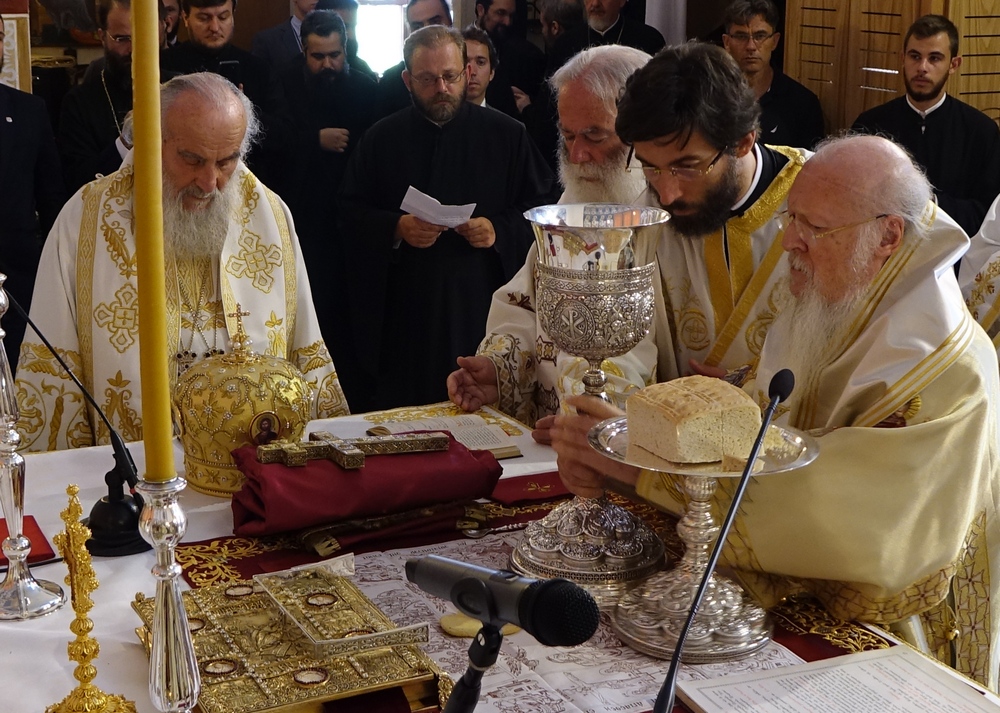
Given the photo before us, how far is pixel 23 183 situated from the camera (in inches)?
211

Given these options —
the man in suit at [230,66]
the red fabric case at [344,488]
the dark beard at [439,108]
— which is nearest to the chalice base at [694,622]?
A: the red fabric case at [344,488]

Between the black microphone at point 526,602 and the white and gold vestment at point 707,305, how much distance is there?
5.89ft

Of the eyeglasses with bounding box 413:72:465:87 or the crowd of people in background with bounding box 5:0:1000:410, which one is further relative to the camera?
the eyeglasses with bounding box 413:72:465:87

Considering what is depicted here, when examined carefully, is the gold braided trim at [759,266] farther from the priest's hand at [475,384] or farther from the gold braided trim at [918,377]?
the gold braided trim at [918,377]

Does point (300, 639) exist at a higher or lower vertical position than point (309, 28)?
lower

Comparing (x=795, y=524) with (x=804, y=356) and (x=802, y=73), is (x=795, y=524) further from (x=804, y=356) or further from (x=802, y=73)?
(x=802, y=73)

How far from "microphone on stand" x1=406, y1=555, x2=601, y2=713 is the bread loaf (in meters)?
0.79

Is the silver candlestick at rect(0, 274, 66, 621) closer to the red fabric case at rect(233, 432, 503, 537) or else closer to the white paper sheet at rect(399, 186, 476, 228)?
the red fabric case at rect(233, 432, 503, 537)

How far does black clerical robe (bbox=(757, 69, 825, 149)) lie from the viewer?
23.0 ft

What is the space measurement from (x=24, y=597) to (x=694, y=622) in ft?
3.78

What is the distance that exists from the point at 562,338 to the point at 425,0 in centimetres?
493

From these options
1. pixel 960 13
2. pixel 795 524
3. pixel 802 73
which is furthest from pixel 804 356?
pixel 802 73

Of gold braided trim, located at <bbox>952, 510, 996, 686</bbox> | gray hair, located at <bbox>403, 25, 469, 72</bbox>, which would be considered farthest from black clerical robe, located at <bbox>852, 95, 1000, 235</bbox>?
gold braided trim, located at <bbox>952, 510, 996, 686</bbox>

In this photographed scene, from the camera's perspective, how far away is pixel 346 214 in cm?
595
